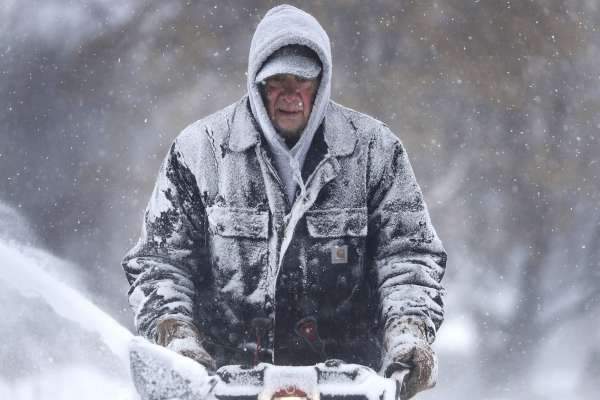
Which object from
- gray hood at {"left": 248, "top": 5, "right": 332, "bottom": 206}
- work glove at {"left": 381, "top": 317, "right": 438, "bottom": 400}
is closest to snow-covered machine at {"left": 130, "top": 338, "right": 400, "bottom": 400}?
work glove at {"left": 381, "top": 317, "right": 438, "bottom": 400}

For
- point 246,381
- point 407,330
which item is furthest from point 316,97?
point 246,381

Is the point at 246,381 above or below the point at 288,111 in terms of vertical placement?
below

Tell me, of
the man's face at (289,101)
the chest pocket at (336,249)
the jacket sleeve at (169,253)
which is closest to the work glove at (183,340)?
the jacket sleeve at (169,253)

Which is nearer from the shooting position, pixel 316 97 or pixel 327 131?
pixel 316 97

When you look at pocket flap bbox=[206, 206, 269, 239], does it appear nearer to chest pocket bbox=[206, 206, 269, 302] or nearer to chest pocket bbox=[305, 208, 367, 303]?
chest pocket bbox=[206, 206, 269, 302]

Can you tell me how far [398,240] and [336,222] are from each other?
213 millimetres

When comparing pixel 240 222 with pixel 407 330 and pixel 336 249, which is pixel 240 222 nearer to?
pixel 336 249

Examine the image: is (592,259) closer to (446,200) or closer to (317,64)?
(446,200)

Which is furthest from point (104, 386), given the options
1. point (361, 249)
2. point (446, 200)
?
point (361, 249)

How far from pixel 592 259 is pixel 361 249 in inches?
442

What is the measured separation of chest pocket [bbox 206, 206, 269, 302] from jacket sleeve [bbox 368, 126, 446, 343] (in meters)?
0.38

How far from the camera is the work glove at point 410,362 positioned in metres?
3.34

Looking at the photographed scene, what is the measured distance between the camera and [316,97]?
3.79m

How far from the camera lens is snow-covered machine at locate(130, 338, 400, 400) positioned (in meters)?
2.65
